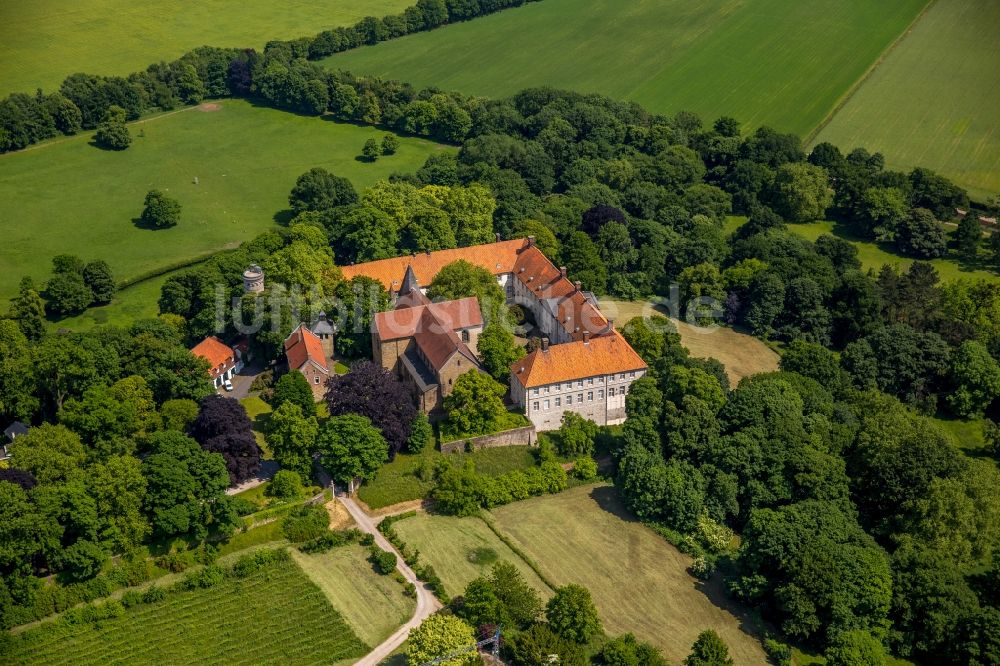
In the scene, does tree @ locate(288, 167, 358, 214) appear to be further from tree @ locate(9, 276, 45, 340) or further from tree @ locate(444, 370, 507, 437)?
tree @ locate(444, 370, 507, 437)

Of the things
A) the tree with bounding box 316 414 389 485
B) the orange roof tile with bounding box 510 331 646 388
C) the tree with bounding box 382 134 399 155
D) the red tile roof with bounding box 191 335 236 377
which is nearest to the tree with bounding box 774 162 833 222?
the orange roof tile with bounding box 510 331 646 388

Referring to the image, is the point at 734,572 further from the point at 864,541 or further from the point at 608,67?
A: the point at 608,67

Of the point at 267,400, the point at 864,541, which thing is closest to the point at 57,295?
the point at 267,400

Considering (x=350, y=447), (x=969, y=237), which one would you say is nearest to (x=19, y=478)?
(x=350, y=447)

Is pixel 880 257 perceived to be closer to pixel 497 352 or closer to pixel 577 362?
pixel 577 362

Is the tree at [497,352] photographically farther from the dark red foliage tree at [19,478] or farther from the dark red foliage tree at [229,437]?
the dark red foliage tree at [19,478]

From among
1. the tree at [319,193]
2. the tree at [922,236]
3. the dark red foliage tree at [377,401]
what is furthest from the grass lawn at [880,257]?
the dark red foliage tree at [377,401]
